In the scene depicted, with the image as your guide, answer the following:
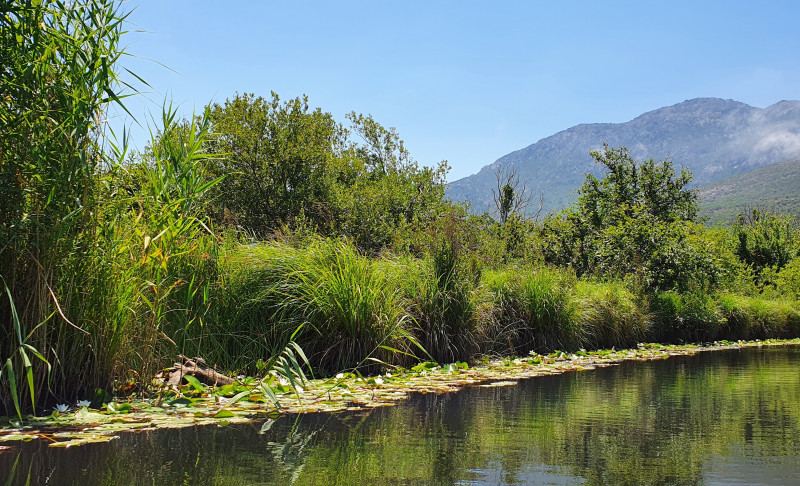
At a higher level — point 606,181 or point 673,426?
point 606,181

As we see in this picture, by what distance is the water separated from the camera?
136 inches

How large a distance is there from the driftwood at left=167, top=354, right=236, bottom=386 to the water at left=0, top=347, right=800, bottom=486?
1539 mm

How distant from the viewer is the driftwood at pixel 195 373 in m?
6.18

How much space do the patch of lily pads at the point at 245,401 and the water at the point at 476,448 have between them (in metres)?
0.21

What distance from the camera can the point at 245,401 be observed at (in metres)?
5.84

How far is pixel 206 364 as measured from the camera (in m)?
6.76

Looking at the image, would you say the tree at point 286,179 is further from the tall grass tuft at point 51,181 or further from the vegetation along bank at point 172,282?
the tall grass tuft at point 51,181

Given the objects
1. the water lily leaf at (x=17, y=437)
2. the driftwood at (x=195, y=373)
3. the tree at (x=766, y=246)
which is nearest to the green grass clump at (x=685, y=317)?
the driftwood at (x=195, y=373)

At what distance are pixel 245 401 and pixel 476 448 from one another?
2596mm

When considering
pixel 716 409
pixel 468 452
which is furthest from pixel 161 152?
pixel 716 409

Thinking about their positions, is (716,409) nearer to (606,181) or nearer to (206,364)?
(206,364)

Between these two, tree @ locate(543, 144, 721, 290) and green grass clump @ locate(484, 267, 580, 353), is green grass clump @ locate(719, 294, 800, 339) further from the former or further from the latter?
green grass clump @ locate(484, 267, 580, 353)

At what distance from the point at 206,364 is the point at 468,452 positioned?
3741mm

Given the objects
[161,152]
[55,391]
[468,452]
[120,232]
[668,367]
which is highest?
[161,152]
